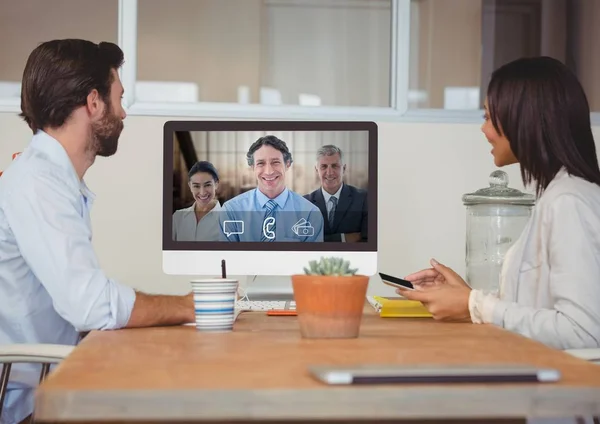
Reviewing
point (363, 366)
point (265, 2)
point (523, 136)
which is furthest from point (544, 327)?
point (265, 2)

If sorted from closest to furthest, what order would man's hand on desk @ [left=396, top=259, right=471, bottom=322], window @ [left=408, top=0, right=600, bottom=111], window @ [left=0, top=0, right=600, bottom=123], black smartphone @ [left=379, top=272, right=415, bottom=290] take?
man's hand on desk @ [left=396, top=259, right=471, bottom=322], black smartphone @ [left=379, top=272, right=415, bottom=290], window @ [left=0, top=0, right=600, bottom=123], window @ [left=408, top=0, right=600, bottom=111]

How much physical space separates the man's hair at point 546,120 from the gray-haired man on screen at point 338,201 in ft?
1.77

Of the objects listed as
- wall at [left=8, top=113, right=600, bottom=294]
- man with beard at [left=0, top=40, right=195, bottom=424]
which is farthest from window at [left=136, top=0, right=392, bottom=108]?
man with beard at [left=0, top=40, right=195, bottom=424]

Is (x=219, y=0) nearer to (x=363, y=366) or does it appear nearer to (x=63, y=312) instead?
(x=63, y=312)

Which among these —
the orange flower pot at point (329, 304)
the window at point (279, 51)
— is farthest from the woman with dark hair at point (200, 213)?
the window at point (279, 51)

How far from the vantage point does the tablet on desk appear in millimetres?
1046

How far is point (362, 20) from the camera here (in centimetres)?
377

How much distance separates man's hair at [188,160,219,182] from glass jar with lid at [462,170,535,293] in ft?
3.25

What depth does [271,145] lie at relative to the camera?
247 centimetres

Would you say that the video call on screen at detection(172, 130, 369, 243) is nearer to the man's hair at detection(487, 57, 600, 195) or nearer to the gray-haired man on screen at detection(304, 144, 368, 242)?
the gray-haired man on screen at detection(304, 144, 368, 242)

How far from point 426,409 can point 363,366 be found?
129mm

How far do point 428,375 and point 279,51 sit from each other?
9.51 ft

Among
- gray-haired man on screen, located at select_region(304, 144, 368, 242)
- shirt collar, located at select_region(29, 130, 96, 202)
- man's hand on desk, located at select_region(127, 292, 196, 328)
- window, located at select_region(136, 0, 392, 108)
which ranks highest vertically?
window, located at select_region(136, 0, 392, 108)

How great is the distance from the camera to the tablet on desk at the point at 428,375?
41.2 inches
